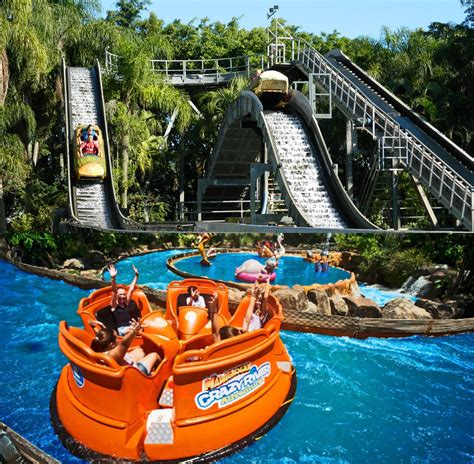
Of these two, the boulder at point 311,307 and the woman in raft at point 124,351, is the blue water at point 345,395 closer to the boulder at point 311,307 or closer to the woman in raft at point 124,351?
the boulder at point 311,307

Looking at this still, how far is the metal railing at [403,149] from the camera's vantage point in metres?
13.2

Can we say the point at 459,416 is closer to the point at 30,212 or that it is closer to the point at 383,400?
the point at 383,400

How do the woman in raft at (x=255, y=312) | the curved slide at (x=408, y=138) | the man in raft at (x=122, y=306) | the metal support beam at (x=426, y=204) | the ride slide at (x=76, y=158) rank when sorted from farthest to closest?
the ride slide at (x=76, y=158) → the metal support beam at (x=426, y=204) → the curved slide at (x=408, y=138) → the man in raft at (x=122, y=306) → the woman in raft at (x=255, y=312)

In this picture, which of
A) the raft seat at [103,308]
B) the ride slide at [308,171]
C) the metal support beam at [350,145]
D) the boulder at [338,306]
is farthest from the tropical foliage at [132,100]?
the raft seat at [103,308]

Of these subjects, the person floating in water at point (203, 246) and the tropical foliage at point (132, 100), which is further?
the tropical foliage at point (132, 100)

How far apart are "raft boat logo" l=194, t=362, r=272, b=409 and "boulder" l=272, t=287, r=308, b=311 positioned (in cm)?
277

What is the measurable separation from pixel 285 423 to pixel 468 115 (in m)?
20.5

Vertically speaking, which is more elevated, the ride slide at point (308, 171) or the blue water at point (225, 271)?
the ride slide at point (308, 171)

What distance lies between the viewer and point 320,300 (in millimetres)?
8266

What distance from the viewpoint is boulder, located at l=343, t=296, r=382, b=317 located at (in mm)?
8227

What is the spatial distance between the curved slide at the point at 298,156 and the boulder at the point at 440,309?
17.8ft

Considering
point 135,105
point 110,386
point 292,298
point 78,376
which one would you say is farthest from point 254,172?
point 110,386

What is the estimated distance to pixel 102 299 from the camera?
6.34 meters

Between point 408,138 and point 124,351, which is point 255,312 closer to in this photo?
point 124,351
